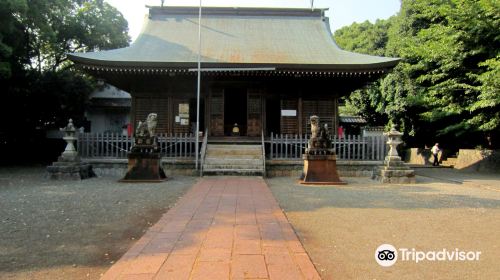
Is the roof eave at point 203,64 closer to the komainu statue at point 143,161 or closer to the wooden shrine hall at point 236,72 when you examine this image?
the wooden shrine hall at point 236,72

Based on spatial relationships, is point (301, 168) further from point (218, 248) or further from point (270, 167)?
point (218, 248)

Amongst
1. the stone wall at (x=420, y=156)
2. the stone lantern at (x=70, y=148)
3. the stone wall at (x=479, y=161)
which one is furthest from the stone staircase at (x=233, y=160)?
the stone wall at (x=420, y=156)

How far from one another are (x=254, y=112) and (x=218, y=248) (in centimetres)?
1142

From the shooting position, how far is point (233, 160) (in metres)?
12.4

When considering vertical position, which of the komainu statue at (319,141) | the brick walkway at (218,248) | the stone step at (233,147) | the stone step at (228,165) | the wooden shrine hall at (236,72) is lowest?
the brick walkway at (218,248)

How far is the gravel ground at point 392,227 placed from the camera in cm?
358

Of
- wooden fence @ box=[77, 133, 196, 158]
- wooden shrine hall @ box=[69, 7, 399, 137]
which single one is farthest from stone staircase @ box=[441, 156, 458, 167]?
wooden fence @ box=[77, 133, 196, 158]

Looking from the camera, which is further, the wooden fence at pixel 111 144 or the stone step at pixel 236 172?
the wooden fence at pixel 111 144

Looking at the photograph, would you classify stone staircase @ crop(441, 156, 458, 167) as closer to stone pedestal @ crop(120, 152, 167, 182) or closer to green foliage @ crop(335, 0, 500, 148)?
green foliage @ crop(335, 0, 500, 148)

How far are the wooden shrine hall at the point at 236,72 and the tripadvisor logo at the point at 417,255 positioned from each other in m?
9.66

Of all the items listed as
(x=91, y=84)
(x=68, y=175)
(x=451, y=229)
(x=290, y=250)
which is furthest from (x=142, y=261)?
(x=91, y=84)

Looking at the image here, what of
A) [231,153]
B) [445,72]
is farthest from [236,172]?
[445,72]

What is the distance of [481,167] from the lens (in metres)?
16.5

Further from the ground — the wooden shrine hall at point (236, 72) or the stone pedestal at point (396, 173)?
the wooden shrine hall at point (236, 72)
